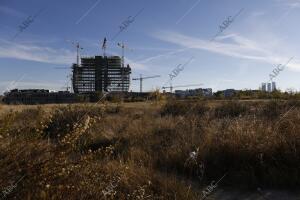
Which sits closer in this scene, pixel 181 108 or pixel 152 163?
pixel 152 163

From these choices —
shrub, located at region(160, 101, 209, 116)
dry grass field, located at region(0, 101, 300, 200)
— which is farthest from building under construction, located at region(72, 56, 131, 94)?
dry grass field, located at region(0, 101, 300, 200)

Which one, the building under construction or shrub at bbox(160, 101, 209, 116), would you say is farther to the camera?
the building under construction

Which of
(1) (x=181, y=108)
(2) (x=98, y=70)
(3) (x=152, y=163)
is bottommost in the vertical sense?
(3) (x=152, y=163)

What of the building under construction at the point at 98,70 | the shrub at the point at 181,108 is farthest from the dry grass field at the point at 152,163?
the building under construction at the point at 98,70

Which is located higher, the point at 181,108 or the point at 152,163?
the point at 181,108

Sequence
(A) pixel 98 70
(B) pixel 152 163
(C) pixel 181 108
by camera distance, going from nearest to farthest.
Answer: (B) pixel 152 163 < (C) pixel 181 108 < (A) pixel 98 70

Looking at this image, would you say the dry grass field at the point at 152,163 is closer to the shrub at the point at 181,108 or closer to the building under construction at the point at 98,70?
the shrub at the point at 181,108

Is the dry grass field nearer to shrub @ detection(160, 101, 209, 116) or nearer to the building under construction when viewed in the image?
shrub @ detection(160, 101, 209, 116)

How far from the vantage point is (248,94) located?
5031cm

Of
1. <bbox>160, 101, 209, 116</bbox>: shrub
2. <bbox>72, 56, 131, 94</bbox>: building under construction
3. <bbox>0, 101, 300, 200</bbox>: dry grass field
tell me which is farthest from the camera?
Answer: <bbox>72, 56, 131, 94</bbox>: building under construction

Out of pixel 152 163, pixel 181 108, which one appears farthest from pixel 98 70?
pixel 152 163

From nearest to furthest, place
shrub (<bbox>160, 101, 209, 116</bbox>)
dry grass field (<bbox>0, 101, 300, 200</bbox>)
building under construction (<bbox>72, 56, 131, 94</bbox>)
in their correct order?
dry grass field (<bbox>0, 101, 300, 200</bbox>) < shrub (<bbox>160, 101, 209, 116</bbox>) < building under construction (<bbox>72, 56, 131, 94</bbox>)

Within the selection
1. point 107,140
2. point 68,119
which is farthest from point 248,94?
point 107,140

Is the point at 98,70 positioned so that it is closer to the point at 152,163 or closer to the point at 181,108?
the point at 181,108
